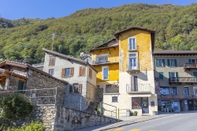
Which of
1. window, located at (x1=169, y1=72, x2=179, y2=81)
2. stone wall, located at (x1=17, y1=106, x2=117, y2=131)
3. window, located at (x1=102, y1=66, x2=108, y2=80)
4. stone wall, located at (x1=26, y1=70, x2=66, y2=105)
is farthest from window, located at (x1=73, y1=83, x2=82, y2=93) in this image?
window, located at (x1=169, y1=72, x2=179, y2=81)

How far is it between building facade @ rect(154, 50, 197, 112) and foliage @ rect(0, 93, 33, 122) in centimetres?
3026

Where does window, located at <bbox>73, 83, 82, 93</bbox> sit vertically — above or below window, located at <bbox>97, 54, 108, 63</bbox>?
below

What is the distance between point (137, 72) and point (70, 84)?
9883 millimetres

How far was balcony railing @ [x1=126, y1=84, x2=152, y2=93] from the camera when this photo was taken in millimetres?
28806

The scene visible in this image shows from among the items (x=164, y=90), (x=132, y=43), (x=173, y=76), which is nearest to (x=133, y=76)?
(x=132, y=43)

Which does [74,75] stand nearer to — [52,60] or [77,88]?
[77,88]

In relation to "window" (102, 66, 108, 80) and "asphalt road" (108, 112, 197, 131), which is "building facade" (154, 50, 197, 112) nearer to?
"window" (102, 66, 108, 80)

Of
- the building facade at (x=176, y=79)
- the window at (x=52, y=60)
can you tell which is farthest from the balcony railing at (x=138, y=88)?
the window at (x=52, y=60)

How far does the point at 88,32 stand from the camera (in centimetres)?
10250

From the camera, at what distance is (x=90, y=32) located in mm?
101938

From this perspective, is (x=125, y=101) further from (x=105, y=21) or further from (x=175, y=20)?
(x=105, y=21)

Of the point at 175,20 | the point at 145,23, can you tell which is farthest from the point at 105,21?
the point at 175,20

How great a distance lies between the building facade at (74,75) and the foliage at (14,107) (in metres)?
14.1

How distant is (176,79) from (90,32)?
6626 centimetres
